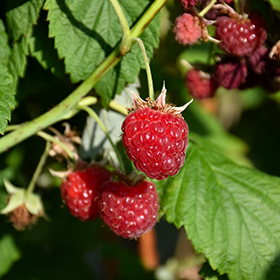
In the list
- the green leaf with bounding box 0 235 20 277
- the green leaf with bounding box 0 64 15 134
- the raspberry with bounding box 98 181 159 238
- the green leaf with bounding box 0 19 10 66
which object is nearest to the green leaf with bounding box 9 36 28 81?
the green leaf with bounding box 0 19 10 66

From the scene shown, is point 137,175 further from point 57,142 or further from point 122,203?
point 57,142

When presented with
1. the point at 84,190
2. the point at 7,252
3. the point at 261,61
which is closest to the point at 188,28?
the point at 261,61

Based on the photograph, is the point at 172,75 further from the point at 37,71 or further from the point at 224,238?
the point at 224,238

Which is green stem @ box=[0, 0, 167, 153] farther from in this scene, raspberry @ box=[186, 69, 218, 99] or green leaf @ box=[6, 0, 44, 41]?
raspberry @ box=[186, 69, 218, 99]

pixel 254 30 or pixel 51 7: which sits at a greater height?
pixel 254 30

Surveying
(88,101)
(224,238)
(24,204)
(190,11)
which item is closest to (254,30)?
(190,11)
